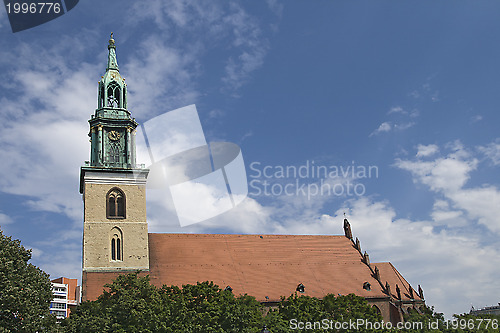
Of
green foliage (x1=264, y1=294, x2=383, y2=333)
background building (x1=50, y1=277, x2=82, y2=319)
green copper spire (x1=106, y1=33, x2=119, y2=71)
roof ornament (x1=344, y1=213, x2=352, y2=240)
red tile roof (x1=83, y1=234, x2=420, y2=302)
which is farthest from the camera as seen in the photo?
background building (x1=50, y1=277, x2=82, y2=319)

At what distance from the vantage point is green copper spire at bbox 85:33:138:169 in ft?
156

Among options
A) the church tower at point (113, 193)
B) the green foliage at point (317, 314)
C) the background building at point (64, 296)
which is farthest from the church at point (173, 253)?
the background building at point (64, 296)

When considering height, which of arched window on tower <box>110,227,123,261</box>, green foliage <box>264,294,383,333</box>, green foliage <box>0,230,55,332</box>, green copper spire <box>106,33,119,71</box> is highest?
green copper spire <box>106,33,119,71</box>

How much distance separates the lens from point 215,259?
162ft

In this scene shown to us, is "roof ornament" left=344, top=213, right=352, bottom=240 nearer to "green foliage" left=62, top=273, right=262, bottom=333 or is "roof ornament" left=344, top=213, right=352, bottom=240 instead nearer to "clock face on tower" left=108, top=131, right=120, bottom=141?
"green foliage" left=62, top=273, right=262, bottom=333

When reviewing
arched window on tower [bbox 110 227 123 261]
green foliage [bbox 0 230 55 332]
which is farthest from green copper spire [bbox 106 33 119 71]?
green foliage [bbox 0 230 55 332]

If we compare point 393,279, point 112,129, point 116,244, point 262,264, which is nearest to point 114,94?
point 112,129

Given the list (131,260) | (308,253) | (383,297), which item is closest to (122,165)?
(131,260)

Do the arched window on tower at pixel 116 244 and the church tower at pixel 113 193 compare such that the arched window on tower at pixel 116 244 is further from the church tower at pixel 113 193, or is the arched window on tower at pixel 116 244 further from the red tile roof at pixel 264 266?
the red tile roof at pixel 264 266

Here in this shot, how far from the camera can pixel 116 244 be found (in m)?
45.2

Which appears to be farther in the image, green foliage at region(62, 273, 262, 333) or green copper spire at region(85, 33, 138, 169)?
green copper spire at region(85, 33, 138, 169)

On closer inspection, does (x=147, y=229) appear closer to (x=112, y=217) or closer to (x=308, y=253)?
(x=112, y=217)

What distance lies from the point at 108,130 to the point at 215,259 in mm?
16328

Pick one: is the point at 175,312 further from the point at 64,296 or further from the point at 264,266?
the point at 64,296
